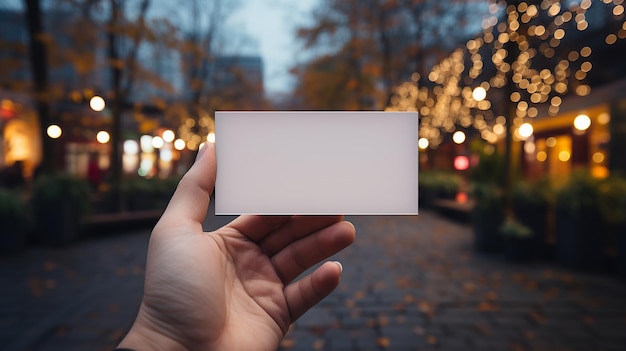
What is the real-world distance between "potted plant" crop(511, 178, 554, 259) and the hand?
6442mm

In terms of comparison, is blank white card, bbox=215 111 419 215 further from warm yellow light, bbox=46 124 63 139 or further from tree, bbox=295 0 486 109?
tree, bbox=295 0 486 109

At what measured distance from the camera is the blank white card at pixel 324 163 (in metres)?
1.35

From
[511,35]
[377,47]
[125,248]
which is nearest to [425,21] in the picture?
[377,47]

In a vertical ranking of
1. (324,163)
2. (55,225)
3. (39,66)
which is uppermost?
(39,66)

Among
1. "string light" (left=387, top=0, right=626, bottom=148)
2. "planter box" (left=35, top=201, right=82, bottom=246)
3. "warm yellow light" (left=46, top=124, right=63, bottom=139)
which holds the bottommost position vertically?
"planter box" (left=35, top=201, right=82, bottom=246)

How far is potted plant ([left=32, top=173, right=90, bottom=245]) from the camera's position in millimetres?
7984

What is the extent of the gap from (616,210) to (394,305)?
3864 mm

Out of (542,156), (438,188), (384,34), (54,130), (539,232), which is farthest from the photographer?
(542,156)

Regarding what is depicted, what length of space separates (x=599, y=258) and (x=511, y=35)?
4.24 m

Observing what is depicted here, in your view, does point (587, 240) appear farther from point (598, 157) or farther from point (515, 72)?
point (598, 157)

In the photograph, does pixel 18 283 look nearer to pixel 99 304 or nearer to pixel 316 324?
pixel 99 304

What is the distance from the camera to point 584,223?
6016 mm

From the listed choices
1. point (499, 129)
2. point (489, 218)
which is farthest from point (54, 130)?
point (499, 129)

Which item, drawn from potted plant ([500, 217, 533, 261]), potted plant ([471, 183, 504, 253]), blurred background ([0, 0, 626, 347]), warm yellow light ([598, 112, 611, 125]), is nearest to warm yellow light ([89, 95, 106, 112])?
blurred background ([0, 0, 626, 347])
